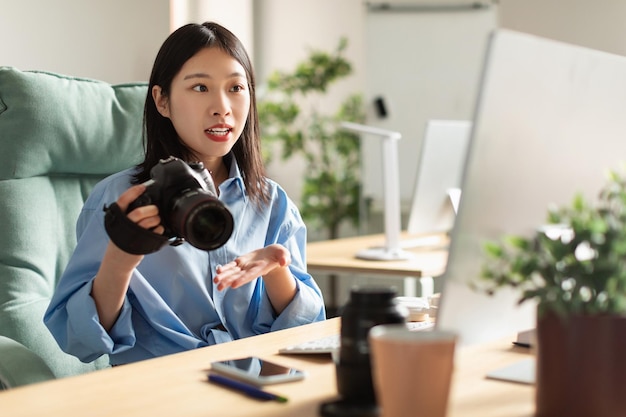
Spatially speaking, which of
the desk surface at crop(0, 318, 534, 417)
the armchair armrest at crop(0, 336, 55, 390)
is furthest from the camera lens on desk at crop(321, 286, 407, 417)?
the armchair armrest at crop(0, 336, 55, 390)

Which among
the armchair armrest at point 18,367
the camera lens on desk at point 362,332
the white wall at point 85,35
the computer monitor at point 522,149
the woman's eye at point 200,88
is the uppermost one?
the white wall at point 85,35

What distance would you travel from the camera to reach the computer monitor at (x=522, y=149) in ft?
2.69

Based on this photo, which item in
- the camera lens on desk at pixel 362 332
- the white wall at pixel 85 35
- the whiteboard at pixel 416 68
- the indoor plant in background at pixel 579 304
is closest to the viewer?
the indoor plant in background at pixel 579 304

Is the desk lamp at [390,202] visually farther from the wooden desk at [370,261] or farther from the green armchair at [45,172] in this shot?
the green armchair at [45,172]

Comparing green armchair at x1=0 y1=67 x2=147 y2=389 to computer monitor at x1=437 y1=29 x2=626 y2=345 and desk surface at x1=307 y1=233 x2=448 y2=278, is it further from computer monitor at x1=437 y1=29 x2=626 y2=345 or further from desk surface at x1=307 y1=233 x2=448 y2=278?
computer monitor at x1=437 y1=29 x2=626 y2=345

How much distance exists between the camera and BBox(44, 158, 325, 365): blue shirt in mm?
1374

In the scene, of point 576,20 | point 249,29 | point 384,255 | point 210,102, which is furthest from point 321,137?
point 210,102

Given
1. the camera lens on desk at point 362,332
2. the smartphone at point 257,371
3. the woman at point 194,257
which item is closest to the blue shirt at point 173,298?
the woman at point 194,257

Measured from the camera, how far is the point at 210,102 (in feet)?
4.99

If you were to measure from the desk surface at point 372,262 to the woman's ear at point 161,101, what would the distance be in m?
0.85

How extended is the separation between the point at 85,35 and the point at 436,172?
3.66 feet

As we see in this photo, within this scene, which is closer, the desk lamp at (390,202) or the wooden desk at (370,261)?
the wooden desk at (370,261)

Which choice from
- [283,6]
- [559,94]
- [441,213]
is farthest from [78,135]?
[283,6]

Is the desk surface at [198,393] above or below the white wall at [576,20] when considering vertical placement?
below
